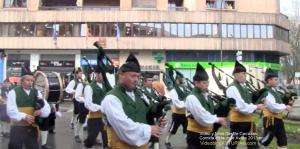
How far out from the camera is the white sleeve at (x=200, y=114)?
736 centimetres

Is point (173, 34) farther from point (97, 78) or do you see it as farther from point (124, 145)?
point (124, 145)

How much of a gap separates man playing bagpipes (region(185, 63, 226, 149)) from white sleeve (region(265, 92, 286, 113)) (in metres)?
2.28

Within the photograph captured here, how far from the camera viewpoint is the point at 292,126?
15.8 m

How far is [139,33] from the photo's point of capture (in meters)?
55.0

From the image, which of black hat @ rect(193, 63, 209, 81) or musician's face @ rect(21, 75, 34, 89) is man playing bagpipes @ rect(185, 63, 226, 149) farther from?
musician's face @ rect(21, 75, 34, 89)

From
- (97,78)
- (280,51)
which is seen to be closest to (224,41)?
(280,51)

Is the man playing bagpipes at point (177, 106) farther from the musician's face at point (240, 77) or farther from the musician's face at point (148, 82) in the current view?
the musician's face at point (240, 77)

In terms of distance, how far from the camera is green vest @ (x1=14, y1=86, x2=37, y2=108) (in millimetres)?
8250

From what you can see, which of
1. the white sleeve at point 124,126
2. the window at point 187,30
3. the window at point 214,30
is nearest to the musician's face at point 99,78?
the white sleeve at point 124,126

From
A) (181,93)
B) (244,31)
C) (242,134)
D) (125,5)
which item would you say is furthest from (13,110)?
(244,31)

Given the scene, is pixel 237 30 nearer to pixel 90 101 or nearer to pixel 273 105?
pixel 90 101

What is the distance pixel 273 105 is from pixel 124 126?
5232 mm

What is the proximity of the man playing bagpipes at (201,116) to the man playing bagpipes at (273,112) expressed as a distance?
230 cm

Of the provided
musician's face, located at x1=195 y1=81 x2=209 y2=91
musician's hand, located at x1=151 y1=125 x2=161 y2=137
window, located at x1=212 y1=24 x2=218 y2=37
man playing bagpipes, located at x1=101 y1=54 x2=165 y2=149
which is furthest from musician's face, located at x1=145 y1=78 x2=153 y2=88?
window, located at x1=212 y1=24 x2=218 y2=37
